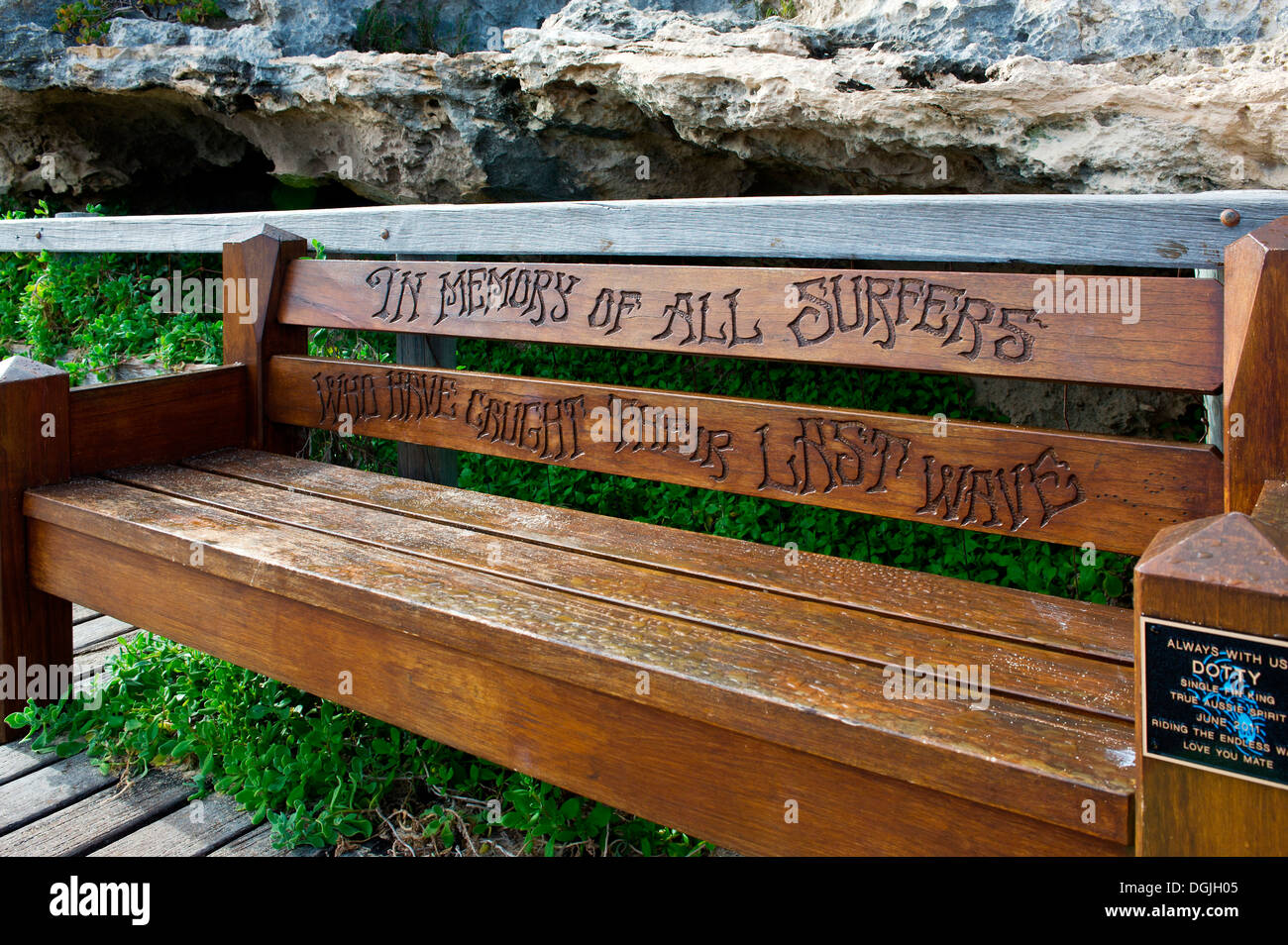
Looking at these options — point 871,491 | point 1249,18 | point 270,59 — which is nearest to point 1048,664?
point 871,491

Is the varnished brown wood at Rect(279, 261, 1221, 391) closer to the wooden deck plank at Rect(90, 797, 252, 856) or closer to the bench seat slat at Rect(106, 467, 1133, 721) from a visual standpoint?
the bench seat slat at Rect(106, 467, 1133, 721)

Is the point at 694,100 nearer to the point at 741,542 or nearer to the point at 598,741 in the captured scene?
the point at 741,542

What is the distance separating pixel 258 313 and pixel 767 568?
1.76 m

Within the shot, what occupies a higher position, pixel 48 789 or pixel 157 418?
pixel 157 418

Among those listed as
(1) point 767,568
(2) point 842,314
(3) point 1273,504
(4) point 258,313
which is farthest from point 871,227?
(4) point 258,313

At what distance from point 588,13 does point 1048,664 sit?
10.6ft

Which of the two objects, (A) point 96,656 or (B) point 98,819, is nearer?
(B) point 98,819

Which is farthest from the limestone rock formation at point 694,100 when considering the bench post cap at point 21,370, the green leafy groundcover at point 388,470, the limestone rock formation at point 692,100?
the bench post cap at point 21,370

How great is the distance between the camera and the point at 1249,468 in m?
1.44

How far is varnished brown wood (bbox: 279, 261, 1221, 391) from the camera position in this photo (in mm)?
1643

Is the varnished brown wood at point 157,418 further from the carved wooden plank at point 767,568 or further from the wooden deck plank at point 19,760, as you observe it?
the wooden deck plank at point 19,760

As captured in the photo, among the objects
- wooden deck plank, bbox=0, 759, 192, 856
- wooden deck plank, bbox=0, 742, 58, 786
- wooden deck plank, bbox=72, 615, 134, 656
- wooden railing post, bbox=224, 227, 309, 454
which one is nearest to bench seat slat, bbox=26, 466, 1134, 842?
wooden deck plank, bbox=0, 759, 192, 856

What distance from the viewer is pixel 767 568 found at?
1809 mm

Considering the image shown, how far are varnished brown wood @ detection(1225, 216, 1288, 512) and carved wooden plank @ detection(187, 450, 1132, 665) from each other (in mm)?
294
